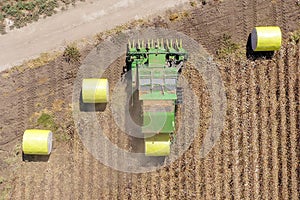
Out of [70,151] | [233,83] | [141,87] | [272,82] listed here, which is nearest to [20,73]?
[70,151]

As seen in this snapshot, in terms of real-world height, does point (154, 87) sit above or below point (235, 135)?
above

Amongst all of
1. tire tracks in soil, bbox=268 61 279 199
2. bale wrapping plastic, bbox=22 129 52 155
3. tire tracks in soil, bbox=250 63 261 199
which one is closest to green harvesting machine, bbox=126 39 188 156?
tire tracks in soil, bbox=250 63 261 199

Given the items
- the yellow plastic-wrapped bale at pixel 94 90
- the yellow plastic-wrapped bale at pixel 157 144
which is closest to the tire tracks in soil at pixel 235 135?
the yellow plastic-wrapped bale at pixel 157 144

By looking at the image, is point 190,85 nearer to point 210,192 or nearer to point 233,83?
point 233,83

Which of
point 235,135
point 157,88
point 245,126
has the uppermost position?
point 157,88

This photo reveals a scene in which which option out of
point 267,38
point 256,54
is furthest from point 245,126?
point 267,38

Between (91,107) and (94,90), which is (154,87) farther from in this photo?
(91,107)
